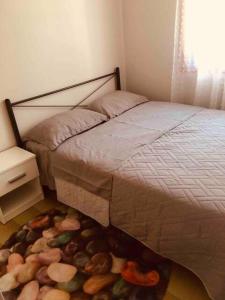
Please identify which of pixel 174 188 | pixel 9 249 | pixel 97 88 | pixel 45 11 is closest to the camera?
pixel 174 188

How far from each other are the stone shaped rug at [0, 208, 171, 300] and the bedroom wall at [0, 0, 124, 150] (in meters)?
0.89

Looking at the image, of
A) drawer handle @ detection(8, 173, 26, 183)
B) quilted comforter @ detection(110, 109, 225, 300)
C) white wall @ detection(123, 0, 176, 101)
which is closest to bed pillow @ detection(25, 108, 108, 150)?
drawer handle @ detection(8, 173, 26, 183)

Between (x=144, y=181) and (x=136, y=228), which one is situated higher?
(x=144, y=181)

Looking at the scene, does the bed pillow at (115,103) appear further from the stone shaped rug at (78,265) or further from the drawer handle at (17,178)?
the stone shaped rug at (78,265)

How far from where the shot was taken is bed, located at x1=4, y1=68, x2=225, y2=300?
129 cm

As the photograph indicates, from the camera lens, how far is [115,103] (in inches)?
104

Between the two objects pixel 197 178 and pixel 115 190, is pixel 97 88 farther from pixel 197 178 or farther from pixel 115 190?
pixel 197 178

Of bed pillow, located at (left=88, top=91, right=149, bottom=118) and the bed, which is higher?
bed pillow, located at (left=88, top=91, right=149, bottom=118)

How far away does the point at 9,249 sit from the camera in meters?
1.79

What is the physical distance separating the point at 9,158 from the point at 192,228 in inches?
58.5

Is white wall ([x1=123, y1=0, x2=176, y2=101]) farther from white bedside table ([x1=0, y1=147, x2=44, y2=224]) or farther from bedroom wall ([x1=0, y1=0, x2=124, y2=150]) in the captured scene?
white bedside table ([x1=0, y1=147, x2=44, y2=224])

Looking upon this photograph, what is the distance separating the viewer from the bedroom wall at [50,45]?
79.6 inches

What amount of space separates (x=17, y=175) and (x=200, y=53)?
6.67 ft

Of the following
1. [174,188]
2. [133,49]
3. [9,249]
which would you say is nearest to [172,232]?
[174,188]
